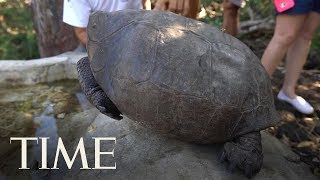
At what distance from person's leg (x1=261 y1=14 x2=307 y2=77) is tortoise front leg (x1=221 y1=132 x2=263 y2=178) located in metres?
0.93

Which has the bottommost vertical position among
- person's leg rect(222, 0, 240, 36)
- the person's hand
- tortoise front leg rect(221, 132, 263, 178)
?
tortoise front leg rect(221, 132, 263, 178)

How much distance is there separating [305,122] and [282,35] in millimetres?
713

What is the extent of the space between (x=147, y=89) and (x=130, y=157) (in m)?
0.45

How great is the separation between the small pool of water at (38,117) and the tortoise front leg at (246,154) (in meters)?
0.93

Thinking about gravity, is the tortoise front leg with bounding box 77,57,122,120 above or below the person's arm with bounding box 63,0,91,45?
below

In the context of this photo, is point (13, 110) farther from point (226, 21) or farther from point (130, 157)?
point (226, 21)

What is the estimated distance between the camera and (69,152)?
227 cm

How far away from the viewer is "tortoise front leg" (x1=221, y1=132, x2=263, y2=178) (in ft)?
6.64

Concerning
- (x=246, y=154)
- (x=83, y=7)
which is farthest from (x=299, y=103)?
(x=83, y=7)

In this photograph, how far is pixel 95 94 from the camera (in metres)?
2.25

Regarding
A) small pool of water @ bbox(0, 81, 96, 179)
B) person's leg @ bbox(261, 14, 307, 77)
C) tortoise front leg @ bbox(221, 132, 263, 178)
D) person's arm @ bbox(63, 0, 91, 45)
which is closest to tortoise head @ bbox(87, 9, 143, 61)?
person's arm @ bbox(63, 0, 91, 45)

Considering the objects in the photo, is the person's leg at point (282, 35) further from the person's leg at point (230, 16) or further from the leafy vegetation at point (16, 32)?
the leafy vegetation at point (16, 32)

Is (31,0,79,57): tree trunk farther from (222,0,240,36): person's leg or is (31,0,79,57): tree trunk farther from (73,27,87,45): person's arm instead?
(222,0,240,36): person's leg

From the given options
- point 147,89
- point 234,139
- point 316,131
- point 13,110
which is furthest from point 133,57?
point 316,131
